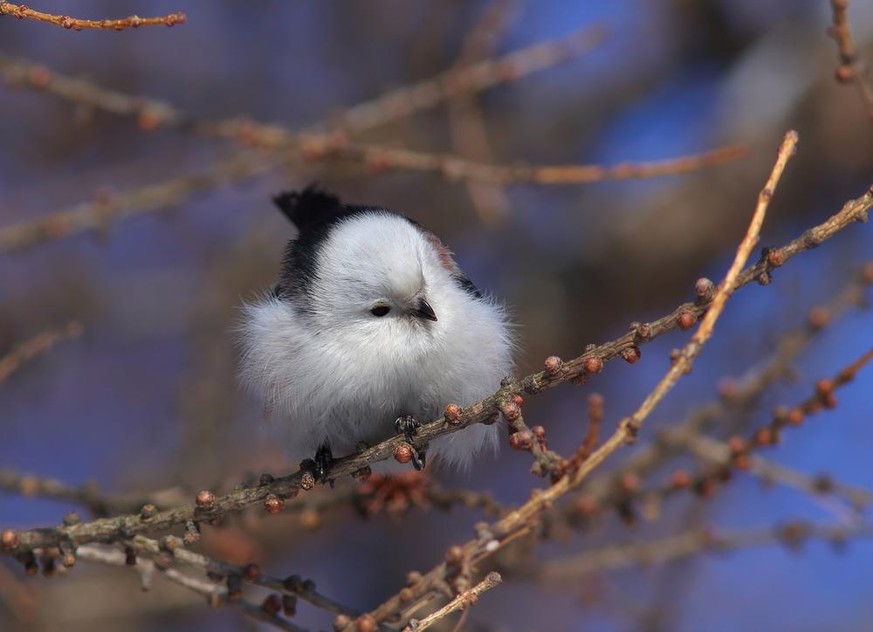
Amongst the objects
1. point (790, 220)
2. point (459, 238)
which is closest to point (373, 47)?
point (459, 238)

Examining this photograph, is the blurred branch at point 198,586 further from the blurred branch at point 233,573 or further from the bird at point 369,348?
the bird at point 369,348

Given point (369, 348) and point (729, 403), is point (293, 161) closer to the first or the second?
point (369, 348)

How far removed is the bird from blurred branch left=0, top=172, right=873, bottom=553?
27 centimetres

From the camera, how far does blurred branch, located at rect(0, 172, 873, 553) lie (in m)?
1.91

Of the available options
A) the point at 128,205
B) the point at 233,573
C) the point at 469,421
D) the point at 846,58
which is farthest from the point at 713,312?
the point at 128,205

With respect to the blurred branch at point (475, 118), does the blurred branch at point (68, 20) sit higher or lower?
lower

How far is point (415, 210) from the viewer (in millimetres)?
6547

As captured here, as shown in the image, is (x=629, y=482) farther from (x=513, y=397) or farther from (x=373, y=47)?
(x=373, y=47)

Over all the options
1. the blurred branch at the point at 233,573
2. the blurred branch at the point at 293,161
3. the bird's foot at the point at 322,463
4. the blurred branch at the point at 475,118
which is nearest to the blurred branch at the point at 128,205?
the blurred branch at the point at 293,161

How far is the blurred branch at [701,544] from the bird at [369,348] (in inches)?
20.1

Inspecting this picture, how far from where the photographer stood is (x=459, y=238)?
260 inches

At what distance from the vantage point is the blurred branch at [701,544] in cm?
298

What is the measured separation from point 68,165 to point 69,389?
1529 millimetres

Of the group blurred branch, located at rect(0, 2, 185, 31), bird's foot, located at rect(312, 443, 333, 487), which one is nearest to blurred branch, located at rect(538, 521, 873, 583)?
bird's foot, located at rect(312, 443, 333, 487)
